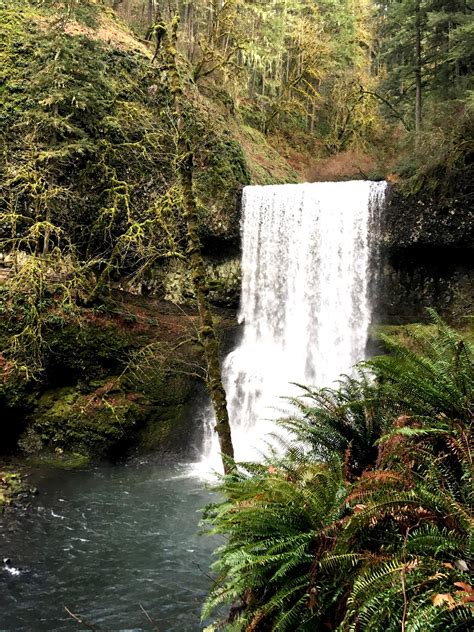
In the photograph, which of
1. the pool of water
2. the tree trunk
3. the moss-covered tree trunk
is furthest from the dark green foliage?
the tree trunk

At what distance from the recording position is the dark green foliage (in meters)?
2.00

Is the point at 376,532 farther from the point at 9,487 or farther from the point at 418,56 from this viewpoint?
→ the point at 418,56

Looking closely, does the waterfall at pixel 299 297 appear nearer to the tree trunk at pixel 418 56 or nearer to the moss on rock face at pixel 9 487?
the tree trunk at pixel 418 56

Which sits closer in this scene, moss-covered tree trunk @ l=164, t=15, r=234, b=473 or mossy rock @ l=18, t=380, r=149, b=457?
moss-covered tree trunk @ l=164, t=15, r=234, b=473

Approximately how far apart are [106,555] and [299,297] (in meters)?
9.09

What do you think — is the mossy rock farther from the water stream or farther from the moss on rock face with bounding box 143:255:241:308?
the moss on rock face with bounding box 143:255:241:308

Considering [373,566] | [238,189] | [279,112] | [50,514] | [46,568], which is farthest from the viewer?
[279,112]

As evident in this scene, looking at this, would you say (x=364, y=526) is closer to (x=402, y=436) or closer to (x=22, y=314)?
(x=402, y=436)

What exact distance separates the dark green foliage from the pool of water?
5.09ft

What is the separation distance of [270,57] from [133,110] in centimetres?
1373

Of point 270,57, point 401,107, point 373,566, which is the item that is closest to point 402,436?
point 373,566

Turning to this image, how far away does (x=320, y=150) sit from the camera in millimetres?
27359

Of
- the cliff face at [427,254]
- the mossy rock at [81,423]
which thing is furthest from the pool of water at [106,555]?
the cliff face at [427,254]

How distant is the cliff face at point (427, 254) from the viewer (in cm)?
1234
